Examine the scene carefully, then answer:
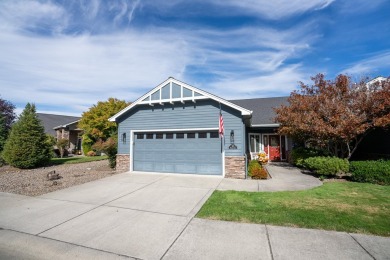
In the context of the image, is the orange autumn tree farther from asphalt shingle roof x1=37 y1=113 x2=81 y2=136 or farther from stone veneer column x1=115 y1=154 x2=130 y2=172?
asphalt shingle roof x1=37 y1=113 x2=81 y2=136

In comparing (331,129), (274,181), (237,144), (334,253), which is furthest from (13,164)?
(331,129)

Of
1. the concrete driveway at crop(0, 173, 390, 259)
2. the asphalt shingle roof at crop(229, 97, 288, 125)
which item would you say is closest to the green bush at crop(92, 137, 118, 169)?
the concrete driveway at crop(0, 173, 390, 259)

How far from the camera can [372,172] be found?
9.05m

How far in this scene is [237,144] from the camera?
10.8 meters

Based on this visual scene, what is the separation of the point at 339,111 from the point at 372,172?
2.91 metres

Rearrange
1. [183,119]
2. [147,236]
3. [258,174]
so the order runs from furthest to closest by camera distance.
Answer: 1. [183,119]
2. [258,174]
3. [147,236]

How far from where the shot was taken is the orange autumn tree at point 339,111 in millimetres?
9461

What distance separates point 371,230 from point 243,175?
19.9 feet

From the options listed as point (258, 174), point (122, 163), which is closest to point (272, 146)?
point (258, 174)

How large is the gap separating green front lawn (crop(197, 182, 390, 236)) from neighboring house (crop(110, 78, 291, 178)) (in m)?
3.38

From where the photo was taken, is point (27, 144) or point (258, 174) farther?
point (27, 144)

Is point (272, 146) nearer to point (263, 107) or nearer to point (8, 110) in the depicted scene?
point (263, 107)

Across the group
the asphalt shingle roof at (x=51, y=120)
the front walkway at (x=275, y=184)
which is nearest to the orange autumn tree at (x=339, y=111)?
the front walkway at (x=275, y=184)

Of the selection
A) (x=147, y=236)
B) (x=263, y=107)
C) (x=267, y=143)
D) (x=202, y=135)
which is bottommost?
(x=147, y=236)
